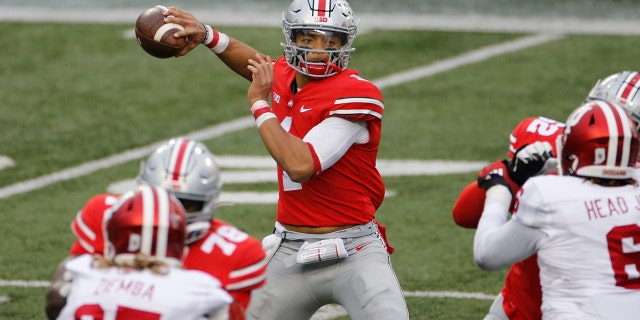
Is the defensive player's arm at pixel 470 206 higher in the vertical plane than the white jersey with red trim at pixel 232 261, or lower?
lower

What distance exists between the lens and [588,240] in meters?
4.05

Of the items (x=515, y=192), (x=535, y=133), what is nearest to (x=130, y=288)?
(x=515, y=192)

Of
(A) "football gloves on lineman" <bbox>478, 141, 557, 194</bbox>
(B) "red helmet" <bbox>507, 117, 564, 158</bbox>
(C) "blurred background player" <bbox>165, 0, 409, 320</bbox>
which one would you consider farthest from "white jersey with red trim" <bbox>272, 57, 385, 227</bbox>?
(A) "football gloves on lineman" <bbox>478, 141, 557, 194</bbox>

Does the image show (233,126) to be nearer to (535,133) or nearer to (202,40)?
(202,40)

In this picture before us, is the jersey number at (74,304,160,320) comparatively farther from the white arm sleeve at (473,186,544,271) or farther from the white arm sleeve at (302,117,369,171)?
the white arm sleeve at (302,117,369,171)

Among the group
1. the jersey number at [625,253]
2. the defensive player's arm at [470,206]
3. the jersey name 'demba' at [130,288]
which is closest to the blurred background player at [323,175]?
the defensive player's arm at [470,206]

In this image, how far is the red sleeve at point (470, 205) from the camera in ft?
16.2

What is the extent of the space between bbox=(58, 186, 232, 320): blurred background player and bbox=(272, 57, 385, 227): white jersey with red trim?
1.58m

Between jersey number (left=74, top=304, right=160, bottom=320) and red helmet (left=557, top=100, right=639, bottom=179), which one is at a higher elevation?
red helmet (left=557, top=100, right=639, bottom=179)

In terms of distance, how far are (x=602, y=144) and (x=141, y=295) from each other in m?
1.59

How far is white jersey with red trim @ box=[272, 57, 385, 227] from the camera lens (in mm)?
5141

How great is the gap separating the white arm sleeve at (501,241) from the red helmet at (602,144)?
270mm

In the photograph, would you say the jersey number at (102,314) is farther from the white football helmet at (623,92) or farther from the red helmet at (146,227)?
the white football helmet at (623,92)

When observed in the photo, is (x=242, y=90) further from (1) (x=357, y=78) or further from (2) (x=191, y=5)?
(1) (x=357, y=78)
